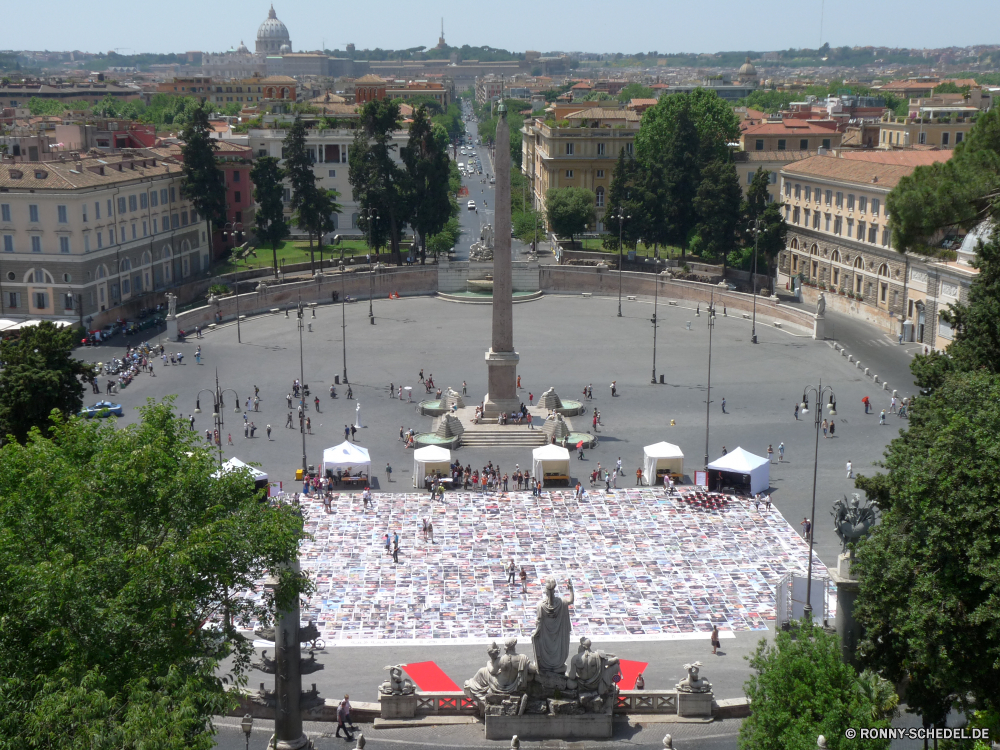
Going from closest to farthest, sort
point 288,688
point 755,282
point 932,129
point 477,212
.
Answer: point 288,688 < point 755,282 < point 932,129 < point 477,212

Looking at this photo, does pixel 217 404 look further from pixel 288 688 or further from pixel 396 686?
pixel 288 688

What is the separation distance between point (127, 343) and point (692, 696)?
44.6m

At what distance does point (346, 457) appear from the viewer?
41688mm

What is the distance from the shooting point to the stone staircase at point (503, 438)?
154 feet

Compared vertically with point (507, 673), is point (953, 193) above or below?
above

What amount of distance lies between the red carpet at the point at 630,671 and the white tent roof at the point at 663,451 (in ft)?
45.9

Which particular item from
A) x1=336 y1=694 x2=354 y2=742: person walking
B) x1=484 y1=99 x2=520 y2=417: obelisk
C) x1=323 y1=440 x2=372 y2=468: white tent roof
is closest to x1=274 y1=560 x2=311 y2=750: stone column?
x1=336 y1=694 x2=354 y2=742: person walking

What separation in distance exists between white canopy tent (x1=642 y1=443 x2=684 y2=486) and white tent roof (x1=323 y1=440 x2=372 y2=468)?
9447 mm

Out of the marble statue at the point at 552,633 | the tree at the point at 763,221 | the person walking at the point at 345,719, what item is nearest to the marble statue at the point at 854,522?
the marble statue at the point at 552,633

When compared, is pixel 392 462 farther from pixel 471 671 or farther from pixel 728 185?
pixel 728 185

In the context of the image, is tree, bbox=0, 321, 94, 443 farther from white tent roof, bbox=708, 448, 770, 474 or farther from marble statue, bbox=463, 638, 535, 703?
white tent roof, bbox=708, 448, 770, 474

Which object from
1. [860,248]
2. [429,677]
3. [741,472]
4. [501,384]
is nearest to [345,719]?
[429,677]

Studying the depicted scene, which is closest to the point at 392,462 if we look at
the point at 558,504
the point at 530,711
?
the point at 558,504

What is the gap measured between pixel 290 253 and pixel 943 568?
226 ft
